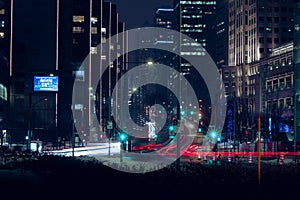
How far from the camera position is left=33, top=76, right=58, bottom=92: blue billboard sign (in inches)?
3187

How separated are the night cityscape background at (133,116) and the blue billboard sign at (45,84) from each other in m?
0.14

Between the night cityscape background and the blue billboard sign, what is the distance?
0.14 meters

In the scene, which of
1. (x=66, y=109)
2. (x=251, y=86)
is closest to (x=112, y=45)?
(x=251, y=86)

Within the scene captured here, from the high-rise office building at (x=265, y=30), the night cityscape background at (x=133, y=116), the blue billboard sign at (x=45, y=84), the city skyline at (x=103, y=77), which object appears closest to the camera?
the night cityscape background at (x=133, y=116)

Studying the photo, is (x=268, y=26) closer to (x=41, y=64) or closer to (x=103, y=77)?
(x=103, y=77)

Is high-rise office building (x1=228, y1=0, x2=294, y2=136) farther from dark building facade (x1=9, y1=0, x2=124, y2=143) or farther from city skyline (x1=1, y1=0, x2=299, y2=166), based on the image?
dark building facade (x1=9, y1=0, x2=124, y2=143)

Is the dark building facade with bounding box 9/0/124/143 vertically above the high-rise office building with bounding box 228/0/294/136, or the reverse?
the high-rise office building with bounding box 228/0/294/136

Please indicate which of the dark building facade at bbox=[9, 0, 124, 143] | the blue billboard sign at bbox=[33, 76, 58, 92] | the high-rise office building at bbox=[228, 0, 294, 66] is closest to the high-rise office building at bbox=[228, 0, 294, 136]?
the high-rise office building at bbox=[228, 0, 294, 66]

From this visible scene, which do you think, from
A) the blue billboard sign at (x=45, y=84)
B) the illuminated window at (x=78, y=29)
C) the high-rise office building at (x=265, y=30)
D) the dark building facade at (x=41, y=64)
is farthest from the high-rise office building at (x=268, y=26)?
the blue billboard sign at (x=45, y=84)

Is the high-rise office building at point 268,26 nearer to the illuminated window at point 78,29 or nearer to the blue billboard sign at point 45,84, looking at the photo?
the illuminated window at point 78,29

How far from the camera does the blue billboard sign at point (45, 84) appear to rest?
80.9m

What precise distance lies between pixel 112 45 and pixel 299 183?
182 m

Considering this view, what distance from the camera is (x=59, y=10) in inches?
4444

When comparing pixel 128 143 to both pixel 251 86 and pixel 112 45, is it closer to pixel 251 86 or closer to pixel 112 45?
pixel 251 86
